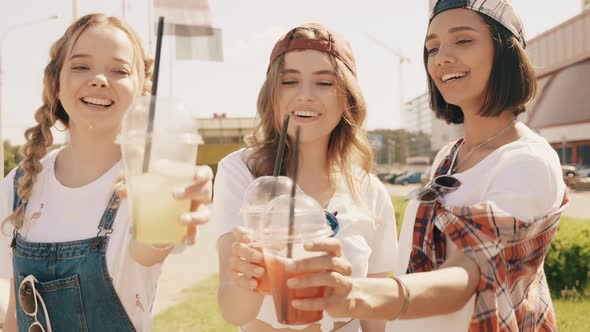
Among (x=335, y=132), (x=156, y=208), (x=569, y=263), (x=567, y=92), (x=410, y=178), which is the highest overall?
(x=567, y=92)

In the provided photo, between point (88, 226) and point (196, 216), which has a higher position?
point (196, 216)

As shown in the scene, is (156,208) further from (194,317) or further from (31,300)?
(194,317)

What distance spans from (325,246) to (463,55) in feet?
3.68

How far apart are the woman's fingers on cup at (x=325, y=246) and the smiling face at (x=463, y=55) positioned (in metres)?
1.07

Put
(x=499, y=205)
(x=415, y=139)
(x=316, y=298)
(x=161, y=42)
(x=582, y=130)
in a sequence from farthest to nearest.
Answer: (x=415, y=139) → (x=582, y=130) → (x=499, y=205) → (x=161, y=42) → (x=316, y=298)

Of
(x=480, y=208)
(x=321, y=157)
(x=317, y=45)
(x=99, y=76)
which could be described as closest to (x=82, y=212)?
(x=99, y=76)

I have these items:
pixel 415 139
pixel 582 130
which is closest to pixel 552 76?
pixel 582 130

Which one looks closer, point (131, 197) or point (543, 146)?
point (131, 197)

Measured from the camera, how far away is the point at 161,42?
1.78m

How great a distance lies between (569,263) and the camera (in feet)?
22.0

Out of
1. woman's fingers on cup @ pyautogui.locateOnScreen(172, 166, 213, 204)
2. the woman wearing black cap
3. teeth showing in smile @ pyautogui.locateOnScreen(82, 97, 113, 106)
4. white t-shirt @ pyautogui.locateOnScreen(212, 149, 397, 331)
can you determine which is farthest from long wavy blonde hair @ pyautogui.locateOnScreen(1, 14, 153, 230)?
the woman wearing black cap

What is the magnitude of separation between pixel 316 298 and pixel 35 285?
1.29 metres

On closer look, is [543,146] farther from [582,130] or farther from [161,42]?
[582,130]

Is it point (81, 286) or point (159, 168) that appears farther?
point (81, 286)
